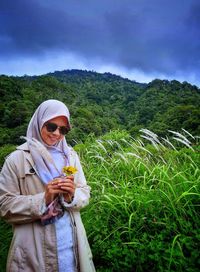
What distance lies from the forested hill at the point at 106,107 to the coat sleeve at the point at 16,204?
9526 mm

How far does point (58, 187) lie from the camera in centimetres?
173

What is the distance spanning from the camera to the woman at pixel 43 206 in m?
1.73

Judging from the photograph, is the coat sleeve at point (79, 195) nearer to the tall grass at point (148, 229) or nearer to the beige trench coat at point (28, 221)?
the beige trench coat at point (28, 221)

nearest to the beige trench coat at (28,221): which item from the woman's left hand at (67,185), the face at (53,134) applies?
the woman's left hand at (67,185)

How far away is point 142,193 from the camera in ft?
9.34

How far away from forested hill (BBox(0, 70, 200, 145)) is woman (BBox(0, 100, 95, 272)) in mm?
9263

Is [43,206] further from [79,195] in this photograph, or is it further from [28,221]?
[79,195]

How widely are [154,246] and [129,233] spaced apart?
269mm

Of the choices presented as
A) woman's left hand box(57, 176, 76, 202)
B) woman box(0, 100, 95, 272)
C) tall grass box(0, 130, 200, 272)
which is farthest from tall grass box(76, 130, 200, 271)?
woman's left hand box(57, 176, 76, 202)

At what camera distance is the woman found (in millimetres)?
1730

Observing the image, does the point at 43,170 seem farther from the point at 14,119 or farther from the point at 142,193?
the point at 14,119

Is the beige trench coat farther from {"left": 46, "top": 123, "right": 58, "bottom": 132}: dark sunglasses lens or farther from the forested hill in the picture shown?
the forested hill

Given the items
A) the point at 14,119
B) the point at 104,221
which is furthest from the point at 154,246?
the point at 14,119

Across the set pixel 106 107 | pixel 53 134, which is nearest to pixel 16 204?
pixel 53 134
